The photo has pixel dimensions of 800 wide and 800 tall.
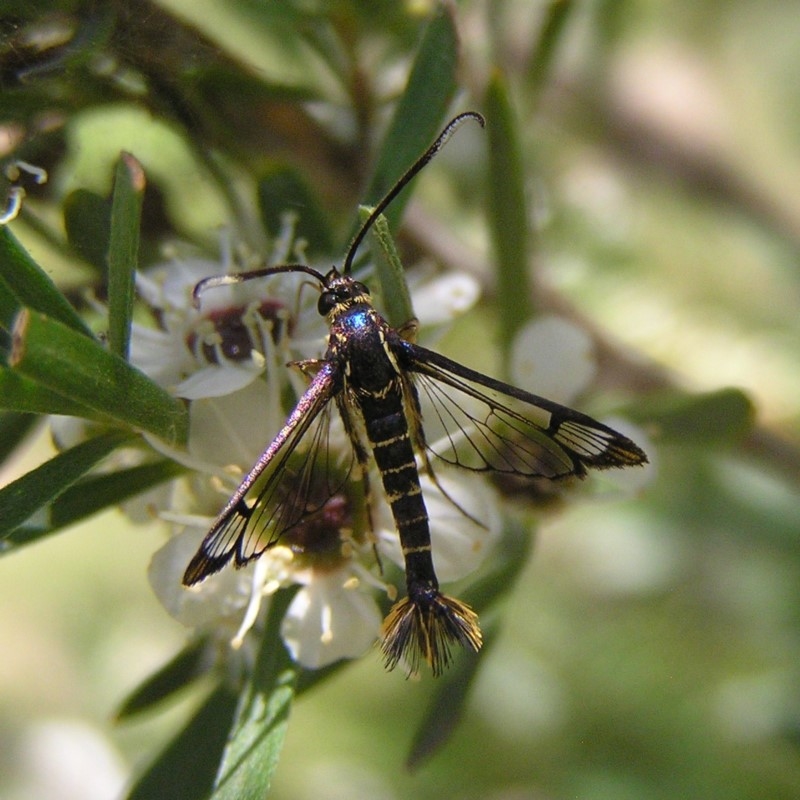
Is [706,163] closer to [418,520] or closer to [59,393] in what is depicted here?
[418,520]

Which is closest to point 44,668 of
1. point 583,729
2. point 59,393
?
point 583,729

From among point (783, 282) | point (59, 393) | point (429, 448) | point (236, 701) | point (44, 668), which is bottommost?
point (44, 668)

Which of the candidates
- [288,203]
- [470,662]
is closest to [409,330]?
[288,203]

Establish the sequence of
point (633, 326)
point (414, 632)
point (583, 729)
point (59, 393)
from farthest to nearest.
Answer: point (633, 326) < point (583, 729) < point (414, 632) < point (59, 393)

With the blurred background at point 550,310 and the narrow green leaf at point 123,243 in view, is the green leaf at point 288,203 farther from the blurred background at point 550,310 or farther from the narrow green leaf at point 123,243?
the narrow green leaf at point 123,243

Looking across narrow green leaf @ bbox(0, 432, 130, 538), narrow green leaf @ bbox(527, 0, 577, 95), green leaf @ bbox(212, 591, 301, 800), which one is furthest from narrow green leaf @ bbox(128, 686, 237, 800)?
narrow green leaf @ bbox(527, 0, 577, 95)

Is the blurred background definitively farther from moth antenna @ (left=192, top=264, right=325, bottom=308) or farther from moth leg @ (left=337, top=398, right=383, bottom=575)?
moth leg @ (left=337, top=398, right=383, bottom=575)
